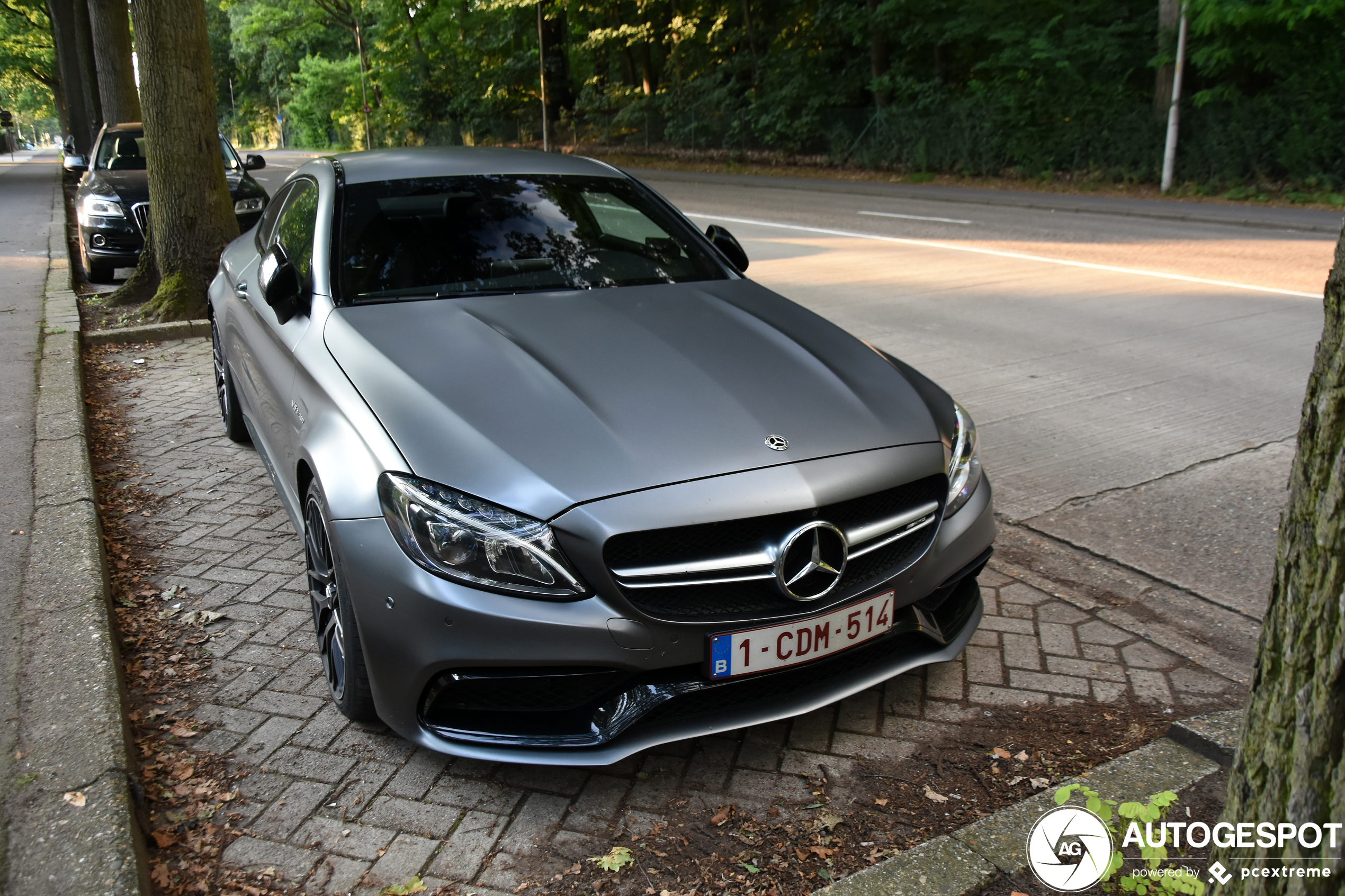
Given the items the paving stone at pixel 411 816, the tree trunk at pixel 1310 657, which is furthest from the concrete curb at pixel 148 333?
the tree trunk at pixel 1310 657

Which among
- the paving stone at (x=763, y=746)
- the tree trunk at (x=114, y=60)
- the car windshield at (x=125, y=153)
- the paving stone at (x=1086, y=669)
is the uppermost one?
the tree trunk at (x=114, y=60)

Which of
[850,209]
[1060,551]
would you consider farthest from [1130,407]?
[850,209]

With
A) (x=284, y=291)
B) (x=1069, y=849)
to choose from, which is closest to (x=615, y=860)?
(x=1069, y=849)

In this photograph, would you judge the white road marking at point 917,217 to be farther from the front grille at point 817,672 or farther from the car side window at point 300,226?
the front grille at point 817,672

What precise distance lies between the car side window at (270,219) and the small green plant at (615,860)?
344cm

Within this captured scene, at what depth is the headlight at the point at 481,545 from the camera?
2520 mm

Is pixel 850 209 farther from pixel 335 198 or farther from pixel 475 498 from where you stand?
pixel 475 498

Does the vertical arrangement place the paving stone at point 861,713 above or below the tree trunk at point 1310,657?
below

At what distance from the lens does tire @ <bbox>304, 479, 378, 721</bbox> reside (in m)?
2.84

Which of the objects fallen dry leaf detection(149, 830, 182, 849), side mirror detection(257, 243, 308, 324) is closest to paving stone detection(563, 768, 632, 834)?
fallen dry leaf detection(149, 830, 182, 849)

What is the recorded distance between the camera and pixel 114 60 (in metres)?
14.4

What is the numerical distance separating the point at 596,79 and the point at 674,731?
128ft

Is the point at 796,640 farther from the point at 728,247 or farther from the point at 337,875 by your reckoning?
the point at 728,247

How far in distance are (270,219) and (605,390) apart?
2930mm
